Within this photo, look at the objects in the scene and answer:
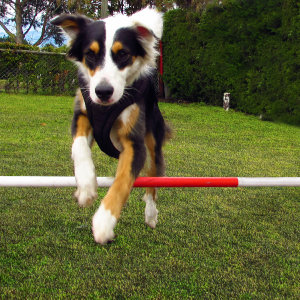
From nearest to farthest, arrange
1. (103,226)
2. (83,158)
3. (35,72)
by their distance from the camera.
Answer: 1. (103,226)
2. (83,158)
3. (35,72)

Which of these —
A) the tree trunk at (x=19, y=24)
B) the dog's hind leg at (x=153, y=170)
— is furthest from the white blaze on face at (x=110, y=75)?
the tree trunk at (x=19, y=24)

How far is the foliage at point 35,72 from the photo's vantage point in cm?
1398

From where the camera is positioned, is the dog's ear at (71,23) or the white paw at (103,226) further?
the dog's ear at (71,23)

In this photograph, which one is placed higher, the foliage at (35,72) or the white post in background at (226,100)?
the foliage at (35,72)

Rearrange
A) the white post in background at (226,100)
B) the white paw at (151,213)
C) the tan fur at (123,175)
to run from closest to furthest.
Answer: the tan fur at (123,175)
the white paw at (151,213)
the white post in background at (226,100)

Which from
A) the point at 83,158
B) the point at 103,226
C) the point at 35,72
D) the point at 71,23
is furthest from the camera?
the point at 35,72

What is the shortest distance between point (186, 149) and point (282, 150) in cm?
169

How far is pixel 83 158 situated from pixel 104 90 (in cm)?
43

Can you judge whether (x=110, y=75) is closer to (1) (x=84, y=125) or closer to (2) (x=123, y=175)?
(1) (x=84, y=125)

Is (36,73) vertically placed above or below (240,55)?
below

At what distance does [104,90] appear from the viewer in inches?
90.4

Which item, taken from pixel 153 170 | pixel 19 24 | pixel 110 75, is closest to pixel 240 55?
pixel 153 170

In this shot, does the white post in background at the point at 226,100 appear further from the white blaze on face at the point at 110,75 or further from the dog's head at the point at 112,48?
the white blaze on face at the point at 110,75

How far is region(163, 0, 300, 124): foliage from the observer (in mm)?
9195
